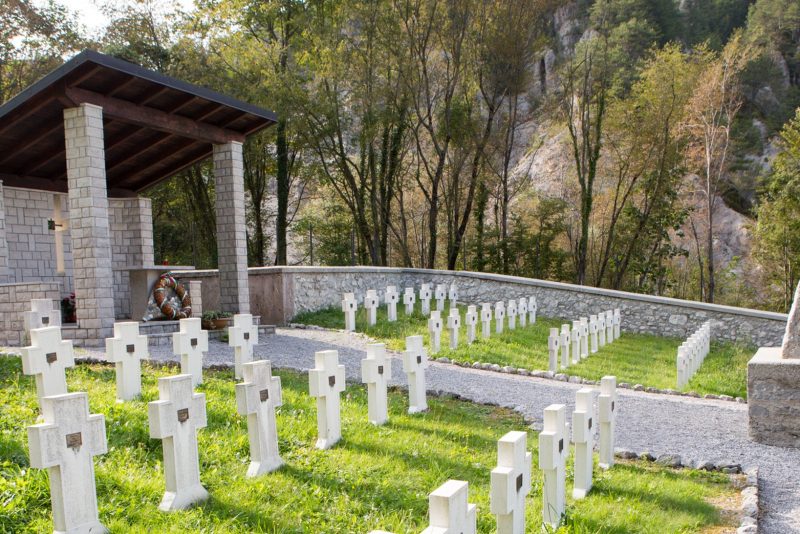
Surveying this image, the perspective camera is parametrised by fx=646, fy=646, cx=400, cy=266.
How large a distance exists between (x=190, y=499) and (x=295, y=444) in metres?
1.26

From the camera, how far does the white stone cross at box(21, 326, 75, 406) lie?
16.8 ft

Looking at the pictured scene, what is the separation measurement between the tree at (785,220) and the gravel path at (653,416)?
16295 mm

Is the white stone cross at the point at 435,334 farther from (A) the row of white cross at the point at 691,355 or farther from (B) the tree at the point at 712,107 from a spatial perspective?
(B) the tree at the point at 712,107

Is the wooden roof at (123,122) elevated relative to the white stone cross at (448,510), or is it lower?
elevated

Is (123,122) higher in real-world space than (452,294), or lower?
higher

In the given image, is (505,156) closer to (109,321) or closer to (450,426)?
(109,321)

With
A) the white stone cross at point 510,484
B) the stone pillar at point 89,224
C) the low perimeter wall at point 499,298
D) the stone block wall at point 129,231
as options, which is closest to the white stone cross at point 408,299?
the low perimeter wall at point 499,298

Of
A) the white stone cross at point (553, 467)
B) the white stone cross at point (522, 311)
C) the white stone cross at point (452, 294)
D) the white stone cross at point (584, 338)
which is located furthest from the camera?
the white stone cross at point (452, 294)

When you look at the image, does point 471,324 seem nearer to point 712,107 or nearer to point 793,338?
point 793,338

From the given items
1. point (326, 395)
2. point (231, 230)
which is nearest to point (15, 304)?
point (231, 230)

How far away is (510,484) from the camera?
2871 mm

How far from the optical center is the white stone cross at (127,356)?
218 inches

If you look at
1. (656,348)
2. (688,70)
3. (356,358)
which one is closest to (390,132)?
(688,70)

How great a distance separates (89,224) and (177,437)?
713cm
